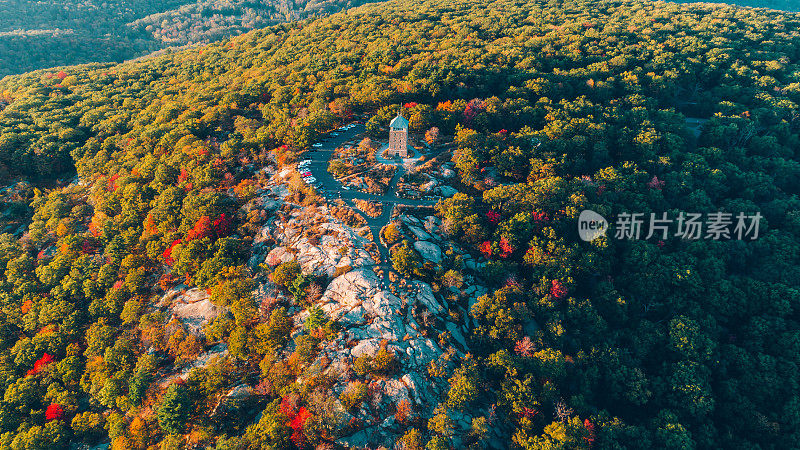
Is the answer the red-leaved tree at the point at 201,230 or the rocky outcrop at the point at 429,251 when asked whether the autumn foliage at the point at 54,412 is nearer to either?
the red-leaved tree at the point at 201,230

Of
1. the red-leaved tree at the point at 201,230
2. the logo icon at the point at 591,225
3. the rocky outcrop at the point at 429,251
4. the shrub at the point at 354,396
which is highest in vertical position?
the red-leaved tree at the point at 201,230

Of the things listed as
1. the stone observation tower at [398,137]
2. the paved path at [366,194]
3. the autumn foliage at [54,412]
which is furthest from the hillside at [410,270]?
the stone observation tower at [398,137]

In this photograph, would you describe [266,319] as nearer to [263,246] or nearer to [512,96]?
[263,246]

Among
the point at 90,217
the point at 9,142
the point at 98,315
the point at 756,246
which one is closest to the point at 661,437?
the point at 756,246

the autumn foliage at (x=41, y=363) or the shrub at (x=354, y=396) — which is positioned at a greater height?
the autumn foliage at (x=41, y=363)

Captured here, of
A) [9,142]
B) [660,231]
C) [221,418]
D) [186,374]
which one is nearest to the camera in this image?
[221,418]

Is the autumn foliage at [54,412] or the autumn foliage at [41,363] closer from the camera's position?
the autumn foliage at [54,412]
